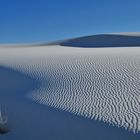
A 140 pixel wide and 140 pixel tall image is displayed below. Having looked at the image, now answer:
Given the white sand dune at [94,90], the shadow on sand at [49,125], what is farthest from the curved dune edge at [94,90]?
the shadow on sand at [49,125]

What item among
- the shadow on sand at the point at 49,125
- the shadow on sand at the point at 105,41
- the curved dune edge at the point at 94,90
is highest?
the shadow on sand at the point at 105,41

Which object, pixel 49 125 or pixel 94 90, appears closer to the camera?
pixel 49 125

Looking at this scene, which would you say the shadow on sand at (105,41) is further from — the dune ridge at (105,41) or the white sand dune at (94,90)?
the white sand dune at (94,90)

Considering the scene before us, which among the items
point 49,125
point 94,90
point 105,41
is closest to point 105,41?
point 105,41

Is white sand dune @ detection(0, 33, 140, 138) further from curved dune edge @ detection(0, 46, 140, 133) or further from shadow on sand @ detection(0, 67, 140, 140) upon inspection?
shadow on sand @ detection(0, 67, 140, 140)

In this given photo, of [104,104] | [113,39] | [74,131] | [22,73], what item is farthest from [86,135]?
[113,39]

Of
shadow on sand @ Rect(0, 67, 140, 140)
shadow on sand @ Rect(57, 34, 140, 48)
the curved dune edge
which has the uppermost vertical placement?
shadow on sand @ Rect(57, 34, 140, 48)

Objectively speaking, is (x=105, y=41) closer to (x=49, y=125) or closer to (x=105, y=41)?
(x=105, y=41)

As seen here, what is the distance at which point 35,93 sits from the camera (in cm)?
816

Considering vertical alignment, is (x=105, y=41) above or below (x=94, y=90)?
above

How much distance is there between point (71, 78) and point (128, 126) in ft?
15.4

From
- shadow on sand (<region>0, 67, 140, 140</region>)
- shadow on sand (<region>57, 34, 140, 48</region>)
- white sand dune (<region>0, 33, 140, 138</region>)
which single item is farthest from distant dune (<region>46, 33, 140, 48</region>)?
shadow on sand (<region>0, 67, 140, 140</region>)

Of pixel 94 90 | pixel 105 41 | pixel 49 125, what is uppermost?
pixel 105 41

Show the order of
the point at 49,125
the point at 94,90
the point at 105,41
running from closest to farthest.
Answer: the point at 49,125, the point at 94,90, the point at 105,41
